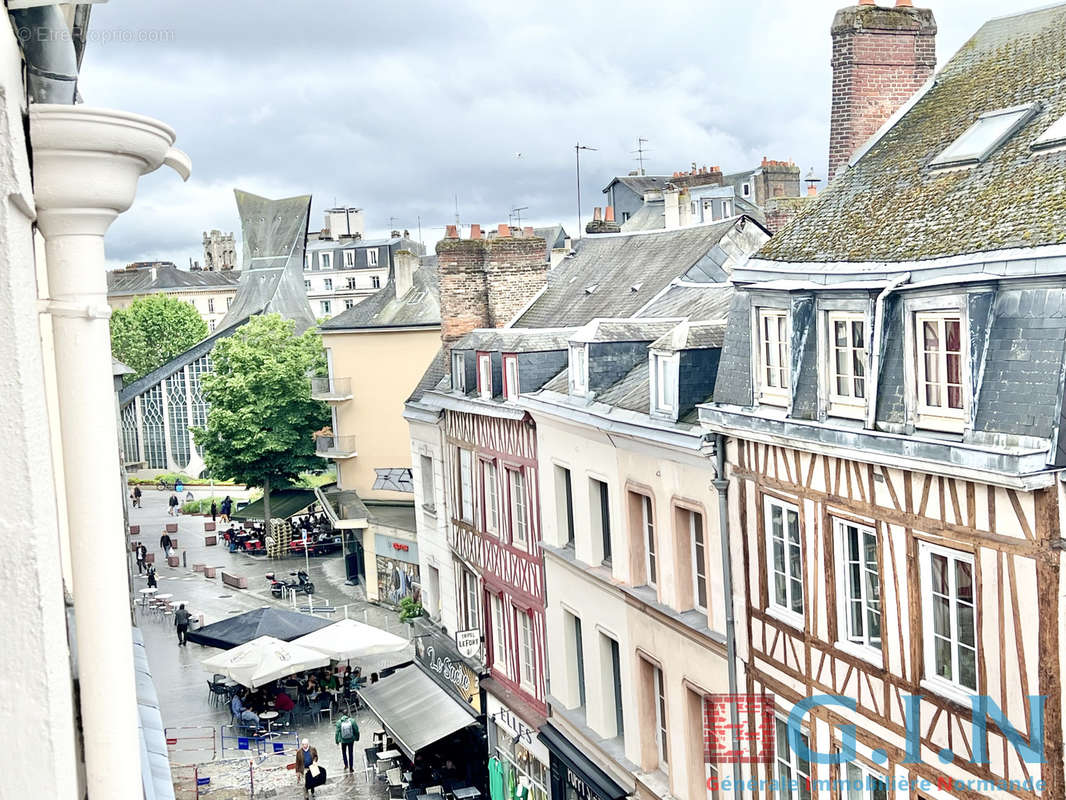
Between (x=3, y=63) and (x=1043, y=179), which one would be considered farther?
(x=1043, y=179)

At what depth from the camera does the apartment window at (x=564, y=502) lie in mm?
17812

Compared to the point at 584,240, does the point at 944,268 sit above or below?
below

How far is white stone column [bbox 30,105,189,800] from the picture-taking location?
113 inches

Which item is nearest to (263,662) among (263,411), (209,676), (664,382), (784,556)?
(209,676)

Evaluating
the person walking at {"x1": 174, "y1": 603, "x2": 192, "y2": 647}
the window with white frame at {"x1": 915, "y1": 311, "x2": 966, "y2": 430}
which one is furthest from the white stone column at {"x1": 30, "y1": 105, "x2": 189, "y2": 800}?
the person walking at {"x1": 174, "y1": 603, "x2": 192, "y2": 647}

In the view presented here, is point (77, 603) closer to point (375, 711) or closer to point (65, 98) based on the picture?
point (65, 98)

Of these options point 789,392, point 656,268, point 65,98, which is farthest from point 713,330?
point 65,98

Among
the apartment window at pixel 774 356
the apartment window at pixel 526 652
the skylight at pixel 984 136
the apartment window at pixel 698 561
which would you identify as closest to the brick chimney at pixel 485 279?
the apartment window at pixel 526 652

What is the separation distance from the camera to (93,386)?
9.81 ft

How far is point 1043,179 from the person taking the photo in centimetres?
941

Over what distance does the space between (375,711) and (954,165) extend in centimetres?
1631

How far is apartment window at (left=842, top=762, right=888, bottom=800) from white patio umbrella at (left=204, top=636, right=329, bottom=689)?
51.8 ft

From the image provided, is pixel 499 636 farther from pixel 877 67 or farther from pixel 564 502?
pixel 877 67

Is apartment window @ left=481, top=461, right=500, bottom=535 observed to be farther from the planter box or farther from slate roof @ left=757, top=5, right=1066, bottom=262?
the planter box
